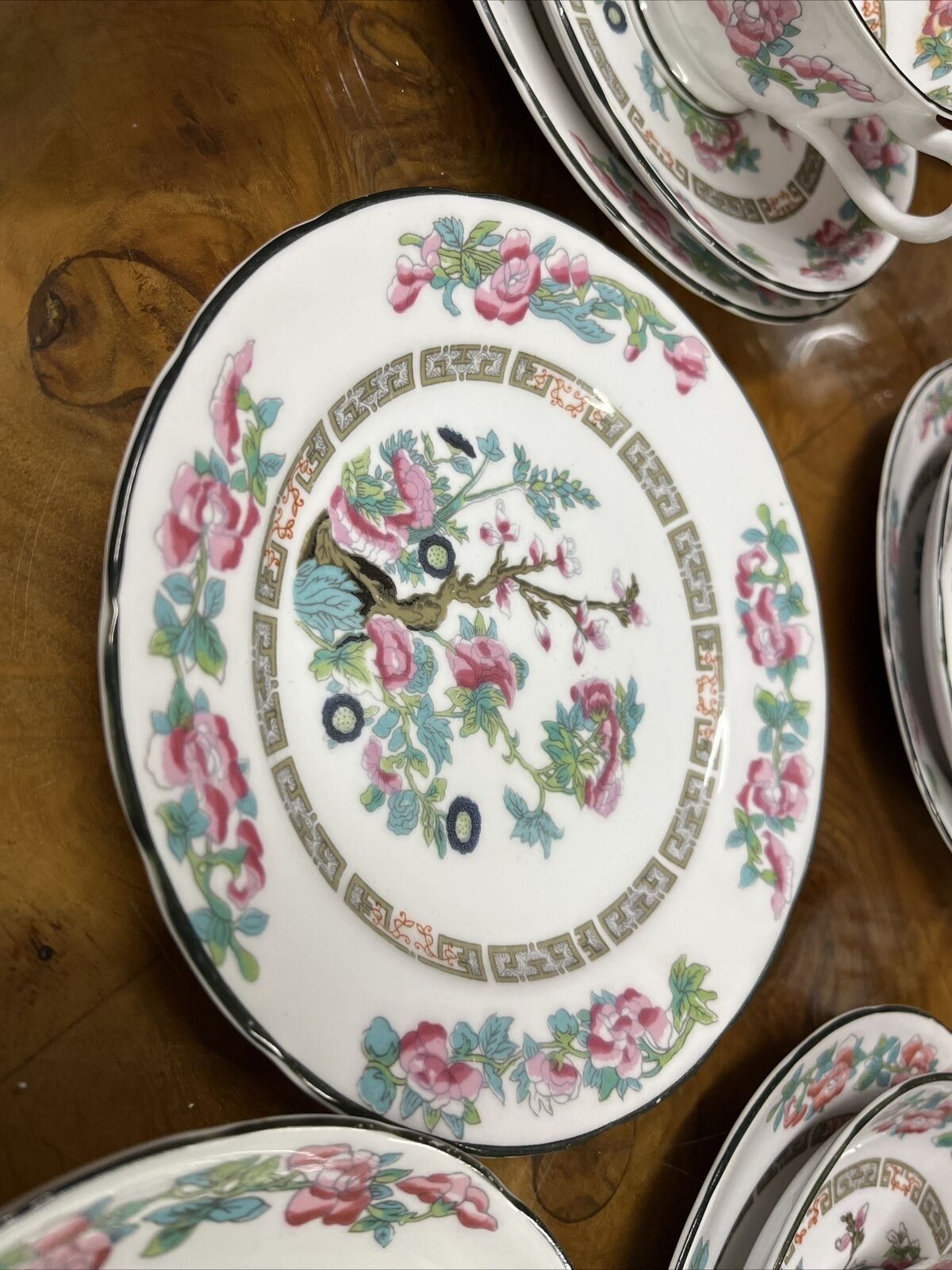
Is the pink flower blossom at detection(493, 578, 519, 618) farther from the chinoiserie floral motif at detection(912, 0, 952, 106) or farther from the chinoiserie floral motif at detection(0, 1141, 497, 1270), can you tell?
the chinoiserie floral motif at detection(912, 0, 952, 106)

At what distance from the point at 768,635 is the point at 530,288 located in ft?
0.88

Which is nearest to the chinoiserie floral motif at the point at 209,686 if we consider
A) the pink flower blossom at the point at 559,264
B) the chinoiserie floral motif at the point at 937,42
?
the pink flower blossom at the point at 559,264

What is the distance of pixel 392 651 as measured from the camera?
19.9 inches

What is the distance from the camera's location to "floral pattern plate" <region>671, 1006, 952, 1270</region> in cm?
57

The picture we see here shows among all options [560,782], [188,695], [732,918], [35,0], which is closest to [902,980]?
[732,918]

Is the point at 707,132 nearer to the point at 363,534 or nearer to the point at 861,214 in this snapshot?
the point at 861,214

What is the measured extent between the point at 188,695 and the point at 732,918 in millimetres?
364

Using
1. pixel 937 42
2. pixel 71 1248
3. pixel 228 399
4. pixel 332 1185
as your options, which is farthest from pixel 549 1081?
pixel 937 42

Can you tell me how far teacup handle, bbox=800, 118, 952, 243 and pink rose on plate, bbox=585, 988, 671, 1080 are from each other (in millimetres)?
458

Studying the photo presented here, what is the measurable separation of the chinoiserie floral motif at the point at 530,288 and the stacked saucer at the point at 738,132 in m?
0.03

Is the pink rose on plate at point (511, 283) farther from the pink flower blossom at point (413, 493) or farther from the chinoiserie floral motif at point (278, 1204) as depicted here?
the chinoiserie floral motif at point (278, 1204)

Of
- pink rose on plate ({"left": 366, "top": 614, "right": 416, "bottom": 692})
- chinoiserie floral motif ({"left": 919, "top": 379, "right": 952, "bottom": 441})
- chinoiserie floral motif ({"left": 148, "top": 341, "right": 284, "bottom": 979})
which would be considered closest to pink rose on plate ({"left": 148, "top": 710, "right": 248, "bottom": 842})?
chinoiserie floral motif ({"left": 148, "top": 341, "right": 284, "bottom": 979})

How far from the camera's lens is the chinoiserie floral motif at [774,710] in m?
0.62

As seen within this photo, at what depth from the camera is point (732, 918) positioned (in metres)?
0.60
